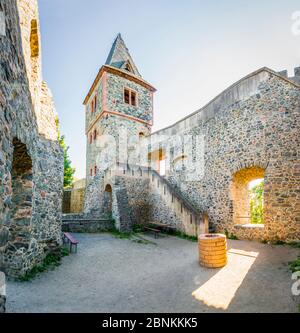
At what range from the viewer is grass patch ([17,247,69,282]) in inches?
188

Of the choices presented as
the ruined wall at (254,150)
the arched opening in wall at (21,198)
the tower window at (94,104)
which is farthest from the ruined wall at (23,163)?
the tower window at (94,104)

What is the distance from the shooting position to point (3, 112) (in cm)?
269

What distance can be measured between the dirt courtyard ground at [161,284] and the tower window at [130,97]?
1236 centimetres

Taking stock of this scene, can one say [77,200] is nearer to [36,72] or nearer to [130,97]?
[130,97]

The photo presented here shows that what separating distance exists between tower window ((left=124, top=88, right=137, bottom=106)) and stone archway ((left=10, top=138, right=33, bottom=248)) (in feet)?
41.6

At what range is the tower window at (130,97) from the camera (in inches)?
651

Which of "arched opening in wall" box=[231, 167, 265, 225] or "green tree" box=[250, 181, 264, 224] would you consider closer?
"arched opening in wall" box=[231, 167, 265, 225]

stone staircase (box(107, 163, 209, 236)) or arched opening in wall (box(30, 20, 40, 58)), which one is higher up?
arched opening in wall (box(30, 20, 40, 58))

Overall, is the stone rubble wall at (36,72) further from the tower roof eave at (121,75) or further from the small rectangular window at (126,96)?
the small rectangular window at (126,96)

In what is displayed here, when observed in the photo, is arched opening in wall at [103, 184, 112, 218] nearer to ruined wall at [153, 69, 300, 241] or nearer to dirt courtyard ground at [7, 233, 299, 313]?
ruined wall at [153, 69, 300, 241]

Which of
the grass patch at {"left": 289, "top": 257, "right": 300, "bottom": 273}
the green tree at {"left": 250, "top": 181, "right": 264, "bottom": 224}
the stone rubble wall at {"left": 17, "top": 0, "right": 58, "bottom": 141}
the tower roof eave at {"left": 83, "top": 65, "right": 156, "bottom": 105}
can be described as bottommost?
the grass patch at {"left": 289, "top": 257, "right": 300, "bottom": 273}

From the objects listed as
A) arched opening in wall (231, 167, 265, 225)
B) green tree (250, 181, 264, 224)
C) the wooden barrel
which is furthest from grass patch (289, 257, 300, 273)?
green tree (250, 181, 264, 224)

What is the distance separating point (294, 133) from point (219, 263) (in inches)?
202
